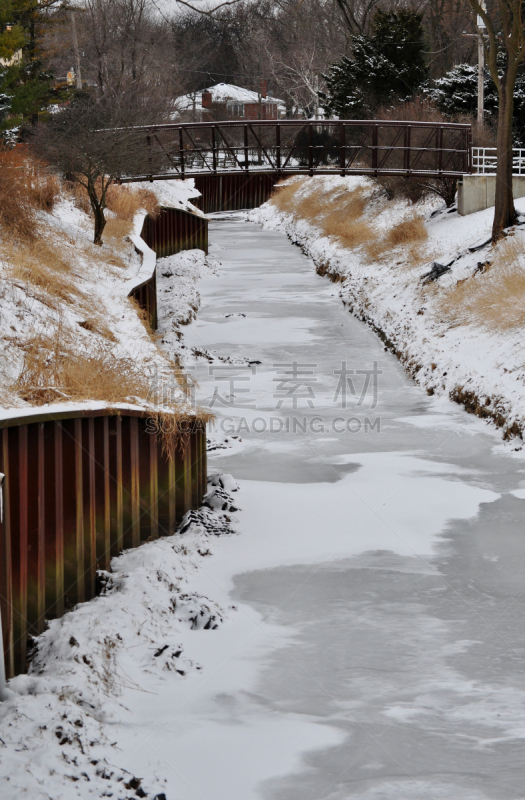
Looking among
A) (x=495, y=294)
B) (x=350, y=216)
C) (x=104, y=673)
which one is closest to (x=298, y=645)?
(x=104, y=673)

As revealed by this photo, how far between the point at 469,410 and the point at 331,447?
10.6ft

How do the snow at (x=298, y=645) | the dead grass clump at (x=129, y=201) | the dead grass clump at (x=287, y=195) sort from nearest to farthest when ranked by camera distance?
the snow at (x=298, y=645) → the dead grass clump at (x=129, y=201) → the dead grass clump at (x=287, y=195)

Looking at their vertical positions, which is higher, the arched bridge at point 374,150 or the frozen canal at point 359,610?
the arched bridge at point 374,150

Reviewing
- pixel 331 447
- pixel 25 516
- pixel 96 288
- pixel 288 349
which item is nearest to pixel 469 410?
pixel 331 447

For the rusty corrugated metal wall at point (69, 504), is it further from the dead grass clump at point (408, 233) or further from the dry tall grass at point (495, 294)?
the dead grass clump at point (408, 233)

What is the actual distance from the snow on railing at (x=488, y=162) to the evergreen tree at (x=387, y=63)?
12.2m

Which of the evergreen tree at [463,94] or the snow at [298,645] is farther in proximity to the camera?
the evergreen tree at [463,94]

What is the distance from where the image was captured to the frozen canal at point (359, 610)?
6.98 m

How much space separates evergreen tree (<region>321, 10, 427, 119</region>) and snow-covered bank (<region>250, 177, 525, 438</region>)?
940 cm

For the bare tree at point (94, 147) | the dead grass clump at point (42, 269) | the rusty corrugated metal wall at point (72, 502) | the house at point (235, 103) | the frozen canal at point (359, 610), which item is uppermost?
the house at point (235, 103)

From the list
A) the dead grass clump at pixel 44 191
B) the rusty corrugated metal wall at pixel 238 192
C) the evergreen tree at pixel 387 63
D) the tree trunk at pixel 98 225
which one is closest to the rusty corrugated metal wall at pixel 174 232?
the dead grass clump at pixel 44 191

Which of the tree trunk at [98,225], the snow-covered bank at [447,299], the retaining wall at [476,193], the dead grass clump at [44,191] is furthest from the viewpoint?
the retaining wall at [476,193]

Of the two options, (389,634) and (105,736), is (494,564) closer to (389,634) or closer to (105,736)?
(389,634)

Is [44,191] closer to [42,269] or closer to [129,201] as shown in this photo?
[129,201]
